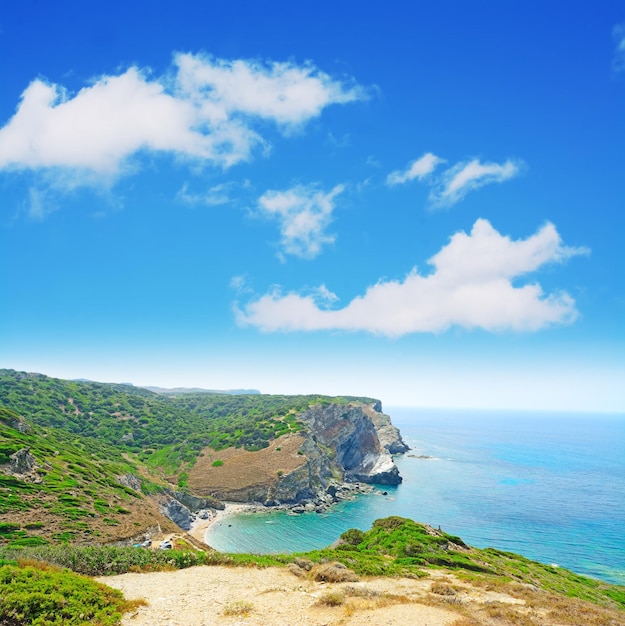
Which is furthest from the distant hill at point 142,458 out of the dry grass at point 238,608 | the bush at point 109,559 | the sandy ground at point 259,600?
the dry grass at point 238,608

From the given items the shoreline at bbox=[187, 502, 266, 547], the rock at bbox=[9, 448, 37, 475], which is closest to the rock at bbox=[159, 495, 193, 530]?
the shoreline at bbox=[187, 502, 266, 547]

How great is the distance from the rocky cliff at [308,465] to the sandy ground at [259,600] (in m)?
81.2

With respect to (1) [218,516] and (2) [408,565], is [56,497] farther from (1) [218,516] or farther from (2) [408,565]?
(1) [218,516]

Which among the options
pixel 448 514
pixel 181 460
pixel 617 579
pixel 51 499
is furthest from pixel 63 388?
pixel 617 579

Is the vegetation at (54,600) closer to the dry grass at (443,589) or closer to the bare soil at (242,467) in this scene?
the dry grass at (443,589)

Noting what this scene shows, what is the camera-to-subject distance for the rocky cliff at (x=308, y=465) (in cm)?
9875

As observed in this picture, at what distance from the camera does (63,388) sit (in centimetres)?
14262

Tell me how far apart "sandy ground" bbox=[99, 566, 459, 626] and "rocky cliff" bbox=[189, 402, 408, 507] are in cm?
8122

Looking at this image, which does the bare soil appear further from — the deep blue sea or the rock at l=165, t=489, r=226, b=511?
the deep blue sea

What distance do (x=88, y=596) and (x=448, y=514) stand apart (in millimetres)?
92445

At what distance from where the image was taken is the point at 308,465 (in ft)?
345

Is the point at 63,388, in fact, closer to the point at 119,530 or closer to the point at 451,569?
the point at 119,530

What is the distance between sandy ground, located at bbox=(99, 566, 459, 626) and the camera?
15.7 meters

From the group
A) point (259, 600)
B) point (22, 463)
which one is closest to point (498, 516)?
point (259, 600)
